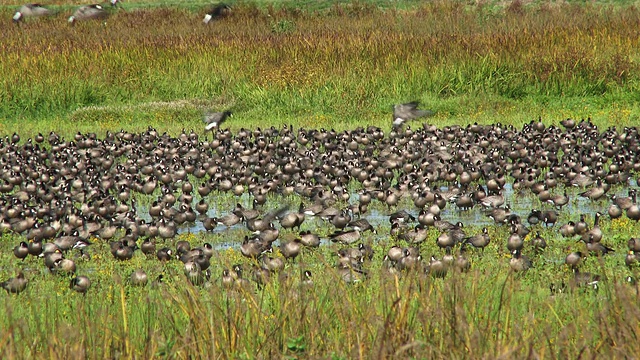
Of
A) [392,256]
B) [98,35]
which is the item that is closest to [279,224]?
[392,256]

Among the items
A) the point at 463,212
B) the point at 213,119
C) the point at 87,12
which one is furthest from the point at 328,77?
the point at 87,12

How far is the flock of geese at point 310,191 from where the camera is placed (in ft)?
35.6

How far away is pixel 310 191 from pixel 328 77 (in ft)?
34.9

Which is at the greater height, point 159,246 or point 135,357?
point 135,357

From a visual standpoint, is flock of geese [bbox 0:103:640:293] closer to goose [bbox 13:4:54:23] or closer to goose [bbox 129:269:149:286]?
goose [bbox 129:269:149:286]

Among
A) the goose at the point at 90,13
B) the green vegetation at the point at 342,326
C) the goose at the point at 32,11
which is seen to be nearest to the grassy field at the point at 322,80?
the green vegetation at the point at 342,326

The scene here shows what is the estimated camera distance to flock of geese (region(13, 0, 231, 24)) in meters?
40.5

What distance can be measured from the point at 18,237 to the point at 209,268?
11.5 ft

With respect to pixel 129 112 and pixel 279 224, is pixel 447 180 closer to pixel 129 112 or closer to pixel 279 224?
pixel 279 224

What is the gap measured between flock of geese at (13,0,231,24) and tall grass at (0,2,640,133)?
11.6 meters

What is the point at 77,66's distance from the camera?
2619 cm

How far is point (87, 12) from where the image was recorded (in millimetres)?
42500

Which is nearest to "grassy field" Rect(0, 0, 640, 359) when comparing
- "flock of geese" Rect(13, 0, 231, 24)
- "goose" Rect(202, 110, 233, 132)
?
"goose" Rect(202, 110, 233, 132)

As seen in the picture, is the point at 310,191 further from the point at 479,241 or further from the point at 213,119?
the point at 213,119
